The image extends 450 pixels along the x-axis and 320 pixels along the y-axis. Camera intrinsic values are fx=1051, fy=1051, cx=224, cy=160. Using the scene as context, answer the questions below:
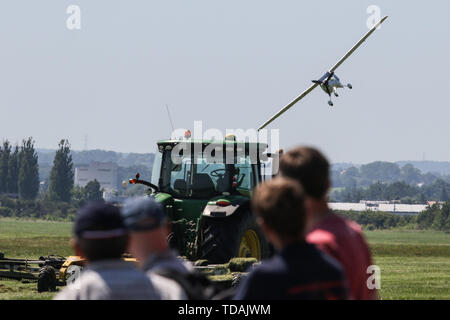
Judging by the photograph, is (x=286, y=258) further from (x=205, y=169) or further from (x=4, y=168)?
(x=4, y=168)

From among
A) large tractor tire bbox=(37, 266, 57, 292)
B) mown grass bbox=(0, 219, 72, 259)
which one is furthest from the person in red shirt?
mown grass bbox=(0, 219, 72, 259)

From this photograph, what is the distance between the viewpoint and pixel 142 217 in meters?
5.04

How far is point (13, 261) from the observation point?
746 inches

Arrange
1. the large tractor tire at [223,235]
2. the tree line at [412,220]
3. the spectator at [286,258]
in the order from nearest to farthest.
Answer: the spectator at [286,258] < the large tractor tire at [223,235] < the tree line at [412,220]

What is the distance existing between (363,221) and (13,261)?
3916 inches

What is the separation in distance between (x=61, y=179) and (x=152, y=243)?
165203 millimetres

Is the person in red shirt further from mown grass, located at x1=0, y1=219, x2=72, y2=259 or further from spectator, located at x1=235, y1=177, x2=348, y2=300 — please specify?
mown grass, located at x1=0, y1=219, x2=72, y2=259

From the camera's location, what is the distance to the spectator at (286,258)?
15.5 ft

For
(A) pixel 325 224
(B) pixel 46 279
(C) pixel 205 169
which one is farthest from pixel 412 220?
(A) pixel 325 224

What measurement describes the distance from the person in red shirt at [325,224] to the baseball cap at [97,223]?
0.87 m

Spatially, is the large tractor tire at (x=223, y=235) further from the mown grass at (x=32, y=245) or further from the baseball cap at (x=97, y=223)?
the mown grass at (x=32, y=245)

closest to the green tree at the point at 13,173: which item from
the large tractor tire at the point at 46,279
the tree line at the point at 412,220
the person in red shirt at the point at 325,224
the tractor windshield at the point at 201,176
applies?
the tree line at the point at 412,220
